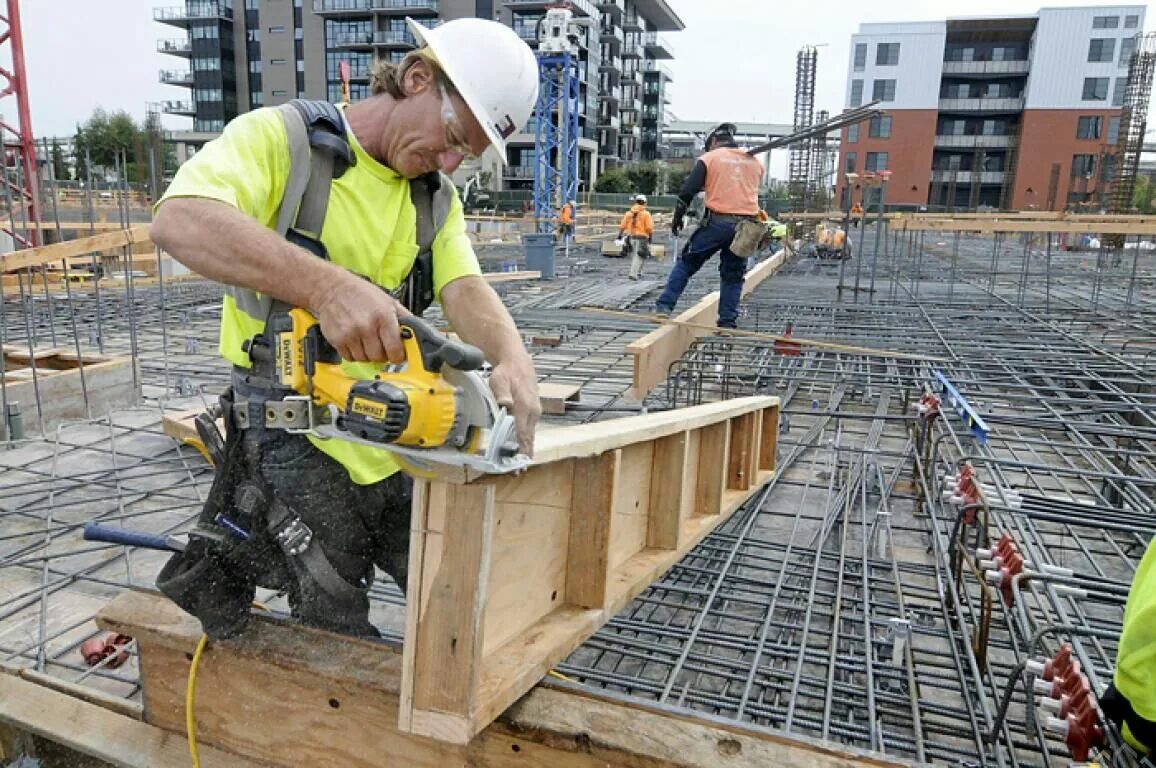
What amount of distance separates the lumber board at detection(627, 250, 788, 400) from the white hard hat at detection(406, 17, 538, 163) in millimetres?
3443

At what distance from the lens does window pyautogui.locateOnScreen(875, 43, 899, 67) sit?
47.0 meters

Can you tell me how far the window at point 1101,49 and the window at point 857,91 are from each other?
1194 centimetres

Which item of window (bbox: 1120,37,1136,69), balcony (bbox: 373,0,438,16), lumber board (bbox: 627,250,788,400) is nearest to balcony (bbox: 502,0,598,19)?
balcony (bbox: 373,0,438,16)

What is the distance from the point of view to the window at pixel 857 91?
1880 inches

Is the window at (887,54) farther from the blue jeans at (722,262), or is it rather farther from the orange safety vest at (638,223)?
the blue jeans at (722,262)

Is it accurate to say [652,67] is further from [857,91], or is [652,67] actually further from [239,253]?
[239,253]

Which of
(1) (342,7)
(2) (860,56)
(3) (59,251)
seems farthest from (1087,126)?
(3) (59,251)

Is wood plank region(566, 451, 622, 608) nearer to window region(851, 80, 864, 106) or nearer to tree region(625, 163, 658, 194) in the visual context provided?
tree region(625, 163, 658, 194)

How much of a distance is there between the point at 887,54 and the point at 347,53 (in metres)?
33.8

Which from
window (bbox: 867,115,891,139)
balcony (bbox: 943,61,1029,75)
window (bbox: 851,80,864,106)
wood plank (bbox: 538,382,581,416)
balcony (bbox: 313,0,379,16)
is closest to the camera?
wood plank (bbox: 538,382,581,416)

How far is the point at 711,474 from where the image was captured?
130 inches

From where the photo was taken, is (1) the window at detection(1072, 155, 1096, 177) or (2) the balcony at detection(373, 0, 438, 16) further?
(2) the balcony at detection(373, 0, 438, 16)

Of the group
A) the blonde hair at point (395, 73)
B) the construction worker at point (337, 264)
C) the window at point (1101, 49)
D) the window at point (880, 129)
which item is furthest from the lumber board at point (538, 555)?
the window at point (1101, 49)

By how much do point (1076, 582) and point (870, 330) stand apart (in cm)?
574
